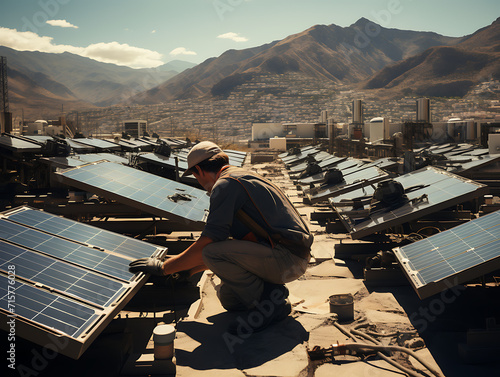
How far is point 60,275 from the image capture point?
4.05m

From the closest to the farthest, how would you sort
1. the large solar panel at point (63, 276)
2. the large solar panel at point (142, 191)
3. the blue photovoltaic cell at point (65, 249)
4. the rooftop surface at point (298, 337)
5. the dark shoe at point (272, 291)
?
the large solar panel at point (63, 276), the rooftop surface at point (298, 337), the blue photovoltaic cell at point (65, 249), the dark shoe at point (272, 291), the large solar panel at point (142, 191)

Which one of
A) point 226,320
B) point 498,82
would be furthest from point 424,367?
point 498,82

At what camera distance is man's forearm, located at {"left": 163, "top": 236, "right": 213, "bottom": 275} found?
4613 millimetres

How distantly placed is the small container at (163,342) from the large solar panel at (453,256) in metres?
2.35

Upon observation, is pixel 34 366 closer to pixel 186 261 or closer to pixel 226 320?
pixel 186 261

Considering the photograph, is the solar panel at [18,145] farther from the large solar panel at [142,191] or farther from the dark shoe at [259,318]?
the dark shoe at [259,318]

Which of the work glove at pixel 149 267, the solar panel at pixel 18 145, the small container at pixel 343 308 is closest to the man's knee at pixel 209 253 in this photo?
the work glove at pixel 149 267

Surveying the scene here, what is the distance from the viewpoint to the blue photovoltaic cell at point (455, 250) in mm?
4719

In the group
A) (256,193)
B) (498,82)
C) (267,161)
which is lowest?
(267,161)

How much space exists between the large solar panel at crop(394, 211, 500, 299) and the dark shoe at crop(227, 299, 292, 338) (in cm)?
135

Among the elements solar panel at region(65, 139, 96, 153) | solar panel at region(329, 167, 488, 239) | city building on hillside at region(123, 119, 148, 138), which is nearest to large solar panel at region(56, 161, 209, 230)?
solar panel at region(329, 167, 488, 239)

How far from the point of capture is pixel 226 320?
201 inches

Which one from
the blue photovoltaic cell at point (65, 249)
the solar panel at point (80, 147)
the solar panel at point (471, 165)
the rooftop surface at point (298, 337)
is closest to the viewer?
the rooftop surface at point (298, 337)

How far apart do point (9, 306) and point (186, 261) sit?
5.43ft
